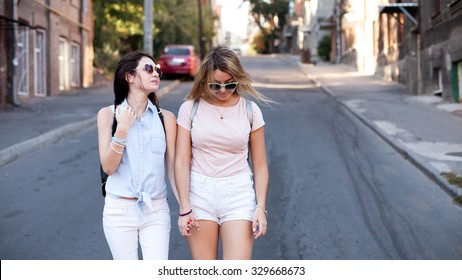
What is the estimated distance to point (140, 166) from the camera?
3.33 meters

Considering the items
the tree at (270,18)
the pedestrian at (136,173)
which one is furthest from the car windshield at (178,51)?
the tree at (270,18)

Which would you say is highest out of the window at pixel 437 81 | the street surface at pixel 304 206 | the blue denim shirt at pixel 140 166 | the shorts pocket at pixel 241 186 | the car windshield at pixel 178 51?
the car windshield at pixel 178 51

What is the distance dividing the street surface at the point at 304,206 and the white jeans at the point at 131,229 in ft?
7.59

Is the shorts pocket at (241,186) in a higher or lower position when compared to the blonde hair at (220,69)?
lower

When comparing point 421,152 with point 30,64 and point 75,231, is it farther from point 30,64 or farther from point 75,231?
point 30,64

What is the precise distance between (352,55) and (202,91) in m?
38.1

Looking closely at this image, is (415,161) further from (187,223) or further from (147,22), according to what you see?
(147,22)

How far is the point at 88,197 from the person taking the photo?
25.3 feet

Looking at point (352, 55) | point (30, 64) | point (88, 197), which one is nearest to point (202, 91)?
point (88, 197)

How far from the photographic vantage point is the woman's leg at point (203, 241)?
3.45 metres

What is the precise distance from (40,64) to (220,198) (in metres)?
19.7

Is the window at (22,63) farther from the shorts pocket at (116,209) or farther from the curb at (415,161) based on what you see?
the shorts pocket at (116,209)

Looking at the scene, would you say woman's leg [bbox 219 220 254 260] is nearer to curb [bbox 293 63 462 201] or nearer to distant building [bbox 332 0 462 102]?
curb [bbox 293 63 462 201]

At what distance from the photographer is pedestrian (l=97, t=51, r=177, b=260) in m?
3.28
